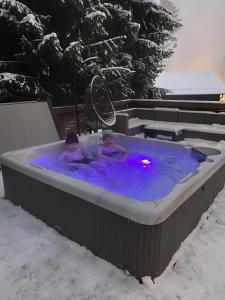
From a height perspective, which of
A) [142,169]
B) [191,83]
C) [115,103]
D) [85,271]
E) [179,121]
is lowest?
[85,271]

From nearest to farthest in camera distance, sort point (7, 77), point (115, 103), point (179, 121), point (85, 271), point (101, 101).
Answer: point (85, 271) < point (101, 101) < point (7, 77) < point (179, 121) < point (115, 103)

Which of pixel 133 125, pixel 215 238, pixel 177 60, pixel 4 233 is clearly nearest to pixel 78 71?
pixel 133 125

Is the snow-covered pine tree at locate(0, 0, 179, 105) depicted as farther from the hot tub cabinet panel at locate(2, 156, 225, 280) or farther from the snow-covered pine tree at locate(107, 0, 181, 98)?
the hot tub cabinet panel at locate(2, 156, 225, 280)

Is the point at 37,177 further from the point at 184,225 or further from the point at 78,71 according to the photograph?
the point at 78,71

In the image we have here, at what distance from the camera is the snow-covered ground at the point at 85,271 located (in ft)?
5.84

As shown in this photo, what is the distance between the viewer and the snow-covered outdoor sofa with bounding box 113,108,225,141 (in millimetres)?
5258

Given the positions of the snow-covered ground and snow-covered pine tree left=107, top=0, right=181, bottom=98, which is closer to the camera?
the snow-covered ground

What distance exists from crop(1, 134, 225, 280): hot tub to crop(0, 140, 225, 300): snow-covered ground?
9 centimetres

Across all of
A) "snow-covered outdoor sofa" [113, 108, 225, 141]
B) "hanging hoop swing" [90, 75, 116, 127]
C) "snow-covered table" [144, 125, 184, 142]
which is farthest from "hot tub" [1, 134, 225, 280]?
"snow-covered outdoor sofa" [113, 108, 225, 141]

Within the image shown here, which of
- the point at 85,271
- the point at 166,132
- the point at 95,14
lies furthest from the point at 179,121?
the point at 85,271

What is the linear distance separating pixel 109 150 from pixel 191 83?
11862 millimetres

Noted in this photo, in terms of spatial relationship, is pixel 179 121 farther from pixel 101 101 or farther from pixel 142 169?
pixel 142 169

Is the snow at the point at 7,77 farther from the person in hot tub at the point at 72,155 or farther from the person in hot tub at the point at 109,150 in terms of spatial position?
the person in hot tub at the point at 109,150

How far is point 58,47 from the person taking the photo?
15.9ft
